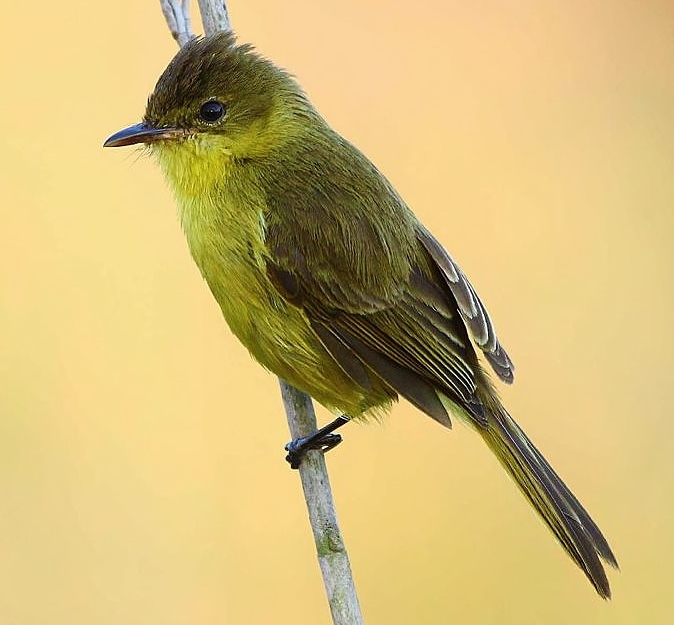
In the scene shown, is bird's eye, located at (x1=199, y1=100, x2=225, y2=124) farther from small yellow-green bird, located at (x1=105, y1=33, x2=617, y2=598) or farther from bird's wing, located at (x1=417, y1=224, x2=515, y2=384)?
bird's wing, located at (x1=417, y1=224, x2=515, y2=384)

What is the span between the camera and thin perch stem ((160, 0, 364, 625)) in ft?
9.24

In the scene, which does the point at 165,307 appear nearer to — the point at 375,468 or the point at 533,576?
the point at 375,468

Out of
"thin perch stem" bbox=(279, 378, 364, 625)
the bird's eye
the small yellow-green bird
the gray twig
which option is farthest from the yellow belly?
the gray twig

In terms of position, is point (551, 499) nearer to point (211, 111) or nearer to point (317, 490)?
point (317, 490)

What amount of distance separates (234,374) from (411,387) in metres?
1.39

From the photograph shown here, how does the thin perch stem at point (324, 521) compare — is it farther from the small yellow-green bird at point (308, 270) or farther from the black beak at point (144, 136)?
the black beak at point (144, 136)

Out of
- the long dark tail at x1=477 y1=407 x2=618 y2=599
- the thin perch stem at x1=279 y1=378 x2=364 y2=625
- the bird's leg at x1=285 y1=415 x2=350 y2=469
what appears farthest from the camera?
the bird's leg at x1=285 y1=415 x2=350 y2=469

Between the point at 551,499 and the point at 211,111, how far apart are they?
1370mm

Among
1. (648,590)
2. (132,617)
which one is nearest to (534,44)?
(648,590)

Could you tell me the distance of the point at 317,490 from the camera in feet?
10.2

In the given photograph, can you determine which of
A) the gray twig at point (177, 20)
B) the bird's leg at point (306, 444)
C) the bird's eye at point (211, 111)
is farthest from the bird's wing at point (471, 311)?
the gray twig at point (177, 20)

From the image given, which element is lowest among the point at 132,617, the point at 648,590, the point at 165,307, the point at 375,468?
the point at 648,590

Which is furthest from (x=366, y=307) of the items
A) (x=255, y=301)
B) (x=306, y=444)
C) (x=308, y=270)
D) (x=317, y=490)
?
(x=317, y=490)

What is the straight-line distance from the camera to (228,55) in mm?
3271
